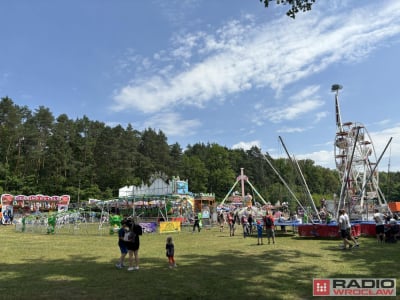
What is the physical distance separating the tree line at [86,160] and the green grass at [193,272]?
33917 millimetres

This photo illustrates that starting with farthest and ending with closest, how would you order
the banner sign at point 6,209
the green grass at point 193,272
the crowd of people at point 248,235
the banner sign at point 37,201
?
1. the banner sign at point 37,201
2. the banner sign at point 6,209
3. the crowd of people at point 248,235
4. the green grass at point 193,272

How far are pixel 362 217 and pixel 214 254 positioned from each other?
63.3 feet

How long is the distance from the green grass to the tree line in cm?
3392

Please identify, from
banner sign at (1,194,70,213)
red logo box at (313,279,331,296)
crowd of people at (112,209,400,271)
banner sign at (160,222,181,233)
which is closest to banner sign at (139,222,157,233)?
banner sign at (160,222,181,233)

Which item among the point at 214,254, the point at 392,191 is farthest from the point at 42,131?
the point at 392,191

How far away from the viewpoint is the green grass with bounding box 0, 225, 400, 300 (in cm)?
784

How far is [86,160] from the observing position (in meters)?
70.9

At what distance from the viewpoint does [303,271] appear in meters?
9.95

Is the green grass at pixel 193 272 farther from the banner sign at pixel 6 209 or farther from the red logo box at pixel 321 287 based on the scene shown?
the banner sign at pixel 6 209

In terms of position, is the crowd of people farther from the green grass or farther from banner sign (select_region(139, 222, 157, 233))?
banner sign (select_region(139, 222, 157, 233))

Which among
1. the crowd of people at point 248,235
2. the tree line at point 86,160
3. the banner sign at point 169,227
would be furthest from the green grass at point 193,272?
the tree line at point 86,160

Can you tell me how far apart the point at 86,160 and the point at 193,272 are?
65189mm

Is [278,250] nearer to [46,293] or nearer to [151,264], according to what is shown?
[151,264]

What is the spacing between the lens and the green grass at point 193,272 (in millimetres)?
7844
